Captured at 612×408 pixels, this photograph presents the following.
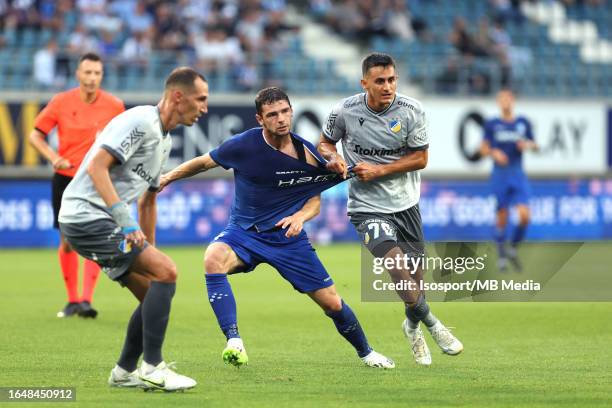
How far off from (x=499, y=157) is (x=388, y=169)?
9.12m

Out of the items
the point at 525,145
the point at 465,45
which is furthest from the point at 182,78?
the point at 465,45

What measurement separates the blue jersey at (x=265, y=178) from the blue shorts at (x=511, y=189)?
31.4 ft

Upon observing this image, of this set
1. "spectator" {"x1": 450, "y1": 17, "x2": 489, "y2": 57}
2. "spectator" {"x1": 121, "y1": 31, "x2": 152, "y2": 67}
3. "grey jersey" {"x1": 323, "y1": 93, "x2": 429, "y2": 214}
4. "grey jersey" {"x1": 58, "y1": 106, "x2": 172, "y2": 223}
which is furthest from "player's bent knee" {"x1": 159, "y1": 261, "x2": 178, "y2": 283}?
"spectator" {"x1": 450, "y1": 17, "x2": 489, "y2": 57}

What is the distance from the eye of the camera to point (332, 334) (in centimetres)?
1077

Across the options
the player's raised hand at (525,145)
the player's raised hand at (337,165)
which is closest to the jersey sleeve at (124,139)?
the player's raised hand at (337,165)

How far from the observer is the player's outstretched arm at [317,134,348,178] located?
838 centimetres

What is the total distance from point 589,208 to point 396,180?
17.2 m

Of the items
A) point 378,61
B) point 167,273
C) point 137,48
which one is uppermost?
point 137,48

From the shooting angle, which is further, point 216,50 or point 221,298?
point 216,50

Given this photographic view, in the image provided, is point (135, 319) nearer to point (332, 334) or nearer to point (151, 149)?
point (151, 149)

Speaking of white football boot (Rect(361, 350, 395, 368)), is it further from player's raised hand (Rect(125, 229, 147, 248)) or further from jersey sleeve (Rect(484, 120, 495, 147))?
jersey sleeve (Rect(484, 120, 495, 147))

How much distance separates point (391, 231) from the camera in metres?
8.91

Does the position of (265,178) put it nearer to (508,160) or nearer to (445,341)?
(445,341)

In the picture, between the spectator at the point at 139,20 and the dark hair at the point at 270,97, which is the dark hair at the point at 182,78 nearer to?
the dark hair at the point at 270,97
